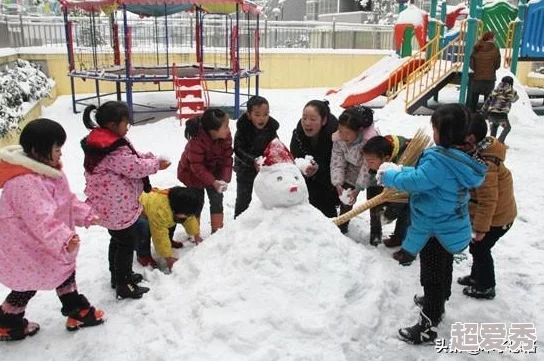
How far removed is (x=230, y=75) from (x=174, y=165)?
415 centimetres

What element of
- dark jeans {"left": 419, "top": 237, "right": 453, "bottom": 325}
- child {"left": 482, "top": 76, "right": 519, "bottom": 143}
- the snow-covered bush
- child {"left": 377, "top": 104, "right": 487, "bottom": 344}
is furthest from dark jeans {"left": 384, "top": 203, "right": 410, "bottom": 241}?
the snow-covered bush

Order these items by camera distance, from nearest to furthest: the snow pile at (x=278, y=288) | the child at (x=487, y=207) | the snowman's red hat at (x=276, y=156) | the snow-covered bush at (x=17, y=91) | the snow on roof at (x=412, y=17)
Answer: the snow pile at (x=278, y=288)
the child at (x=487, y=207)
the snowman's red hat at (x=276, y=156)
the snow-covered bush at (x=17, y=91)
the snow on roof at (x=412, y=17)

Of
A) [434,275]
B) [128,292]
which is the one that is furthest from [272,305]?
[128,292]

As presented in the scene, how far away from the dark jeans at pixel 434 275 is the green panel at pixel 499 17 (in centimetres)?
1073

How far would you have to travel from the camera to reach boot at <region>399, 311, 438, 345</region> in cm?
300

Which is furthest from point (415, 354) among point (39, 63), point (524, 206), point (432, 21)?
point (39, 63)

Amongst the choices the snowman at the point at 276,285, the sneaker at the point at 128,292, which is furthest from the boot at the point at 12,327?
the snowman at the point at 276,285

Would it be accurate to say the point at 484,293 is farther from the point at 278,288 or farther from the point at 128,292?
the point at 128,292

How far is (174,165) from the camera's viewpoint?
273 inches

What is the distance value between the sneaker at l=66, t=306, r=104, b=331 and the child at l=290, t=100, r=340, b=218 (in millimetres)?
1954

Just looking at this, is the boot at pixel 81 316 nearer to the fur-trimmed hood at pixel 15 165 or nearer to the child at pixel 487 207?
the fur-trimmed hood at pixel 15 165

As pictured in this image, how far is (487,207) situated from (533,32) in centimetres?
967

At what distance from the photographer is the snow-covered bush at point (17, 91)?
22.6 ft

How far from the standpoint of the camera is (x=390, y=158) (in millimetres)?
3828
